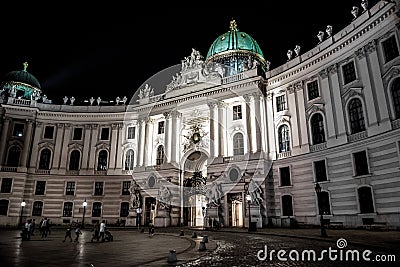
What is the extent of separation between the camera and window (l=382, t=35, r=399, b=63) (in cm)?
2503

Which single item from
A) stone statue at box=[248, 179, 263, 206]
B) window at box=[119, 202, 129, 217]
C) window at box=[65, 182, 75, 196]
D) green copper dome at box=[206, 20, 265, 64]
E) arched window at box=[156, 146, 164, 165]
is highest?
green copper dome at box=[206, 20, 265, 64]

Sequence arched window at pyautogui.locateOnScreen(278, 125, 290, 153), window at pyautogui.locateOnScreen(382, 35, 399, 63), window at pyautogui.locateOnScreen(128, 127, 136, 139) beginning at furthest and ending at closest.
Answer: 1. window at pyautogui.locateOnScreen(128, 127, 136, 139)
2. arched window at pyautogui.locateOnScreen(278, 125, 290, 153)
3. window at pyautogui.locateOnScreen(382, 35, 399, 63)

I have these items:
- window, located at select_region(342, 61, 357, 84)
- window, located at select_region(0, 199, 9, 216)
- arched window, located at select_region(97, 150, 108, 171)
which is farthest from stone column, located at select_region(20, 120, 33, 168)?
window, located at select_region(342, 61, 357, 84)

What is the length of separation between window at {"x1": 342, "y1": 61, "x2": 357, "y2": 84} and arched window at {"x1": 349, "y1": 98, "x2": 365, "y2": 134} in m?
2.32

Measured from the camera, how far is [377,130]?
25.5 metres

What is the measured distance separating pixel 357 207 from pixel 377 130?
7305 millimetres

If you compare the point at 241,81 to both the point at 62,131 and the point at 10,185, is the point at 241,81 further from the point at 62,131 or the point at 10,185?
the point at 10,185

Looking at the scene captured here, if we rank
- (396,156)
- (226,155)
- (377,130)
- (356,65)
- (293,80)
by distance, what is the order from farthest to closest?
(226,155), (293,80), (356,65), (377,130), (396,156)

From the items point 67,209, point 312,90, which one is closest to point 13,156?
point 67,209

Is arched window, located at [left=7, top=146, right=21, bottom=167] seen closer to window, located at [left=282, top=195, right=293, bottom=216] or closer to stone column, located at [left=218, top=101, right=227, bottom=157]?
stone column, located at [left=218, top=101, right=227, bottom=157]

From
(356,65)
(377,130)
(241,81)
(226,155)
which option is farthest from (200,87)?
(377,130)

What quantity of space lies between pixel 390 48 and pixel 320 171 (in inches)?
531

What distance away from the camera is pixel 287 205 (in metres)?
33.0

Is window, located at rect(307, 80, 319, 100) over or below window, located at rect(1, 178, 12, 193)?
over
